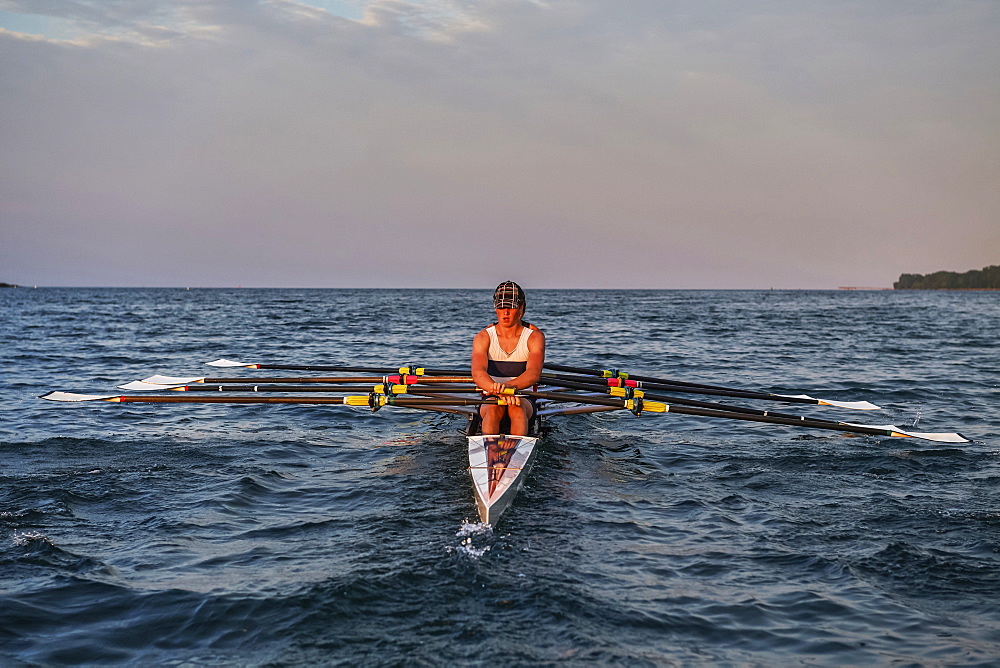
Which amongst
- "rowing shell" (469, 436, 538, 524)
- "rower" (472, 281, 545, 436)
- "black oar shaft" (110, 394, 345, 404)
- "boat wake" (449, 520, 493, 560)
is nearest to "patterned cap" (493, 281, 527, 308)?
"rower" (472, 281, 545, 436)

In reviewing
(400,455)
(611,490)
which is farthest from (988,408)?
(400,455)

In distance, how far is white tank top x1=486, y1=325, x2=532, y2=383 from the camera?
9516mm

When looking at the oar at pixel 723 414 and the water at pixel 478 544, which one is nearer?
the water at pixel 478 544

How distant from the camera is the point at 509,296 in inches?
350

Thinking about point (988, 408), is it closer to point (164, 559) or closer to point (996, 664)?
point (996, 664)

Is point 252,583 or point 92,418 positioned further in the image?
point 92,418

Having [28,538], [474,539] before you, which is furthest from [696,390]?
[28,538]

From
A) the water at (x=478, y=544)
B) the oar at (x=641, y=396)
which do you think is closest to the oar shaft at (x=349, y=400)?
the water at (x=478, y=544)

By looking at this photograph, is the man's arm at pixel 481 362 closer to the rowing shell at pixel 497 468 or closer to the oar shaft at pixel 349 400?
the oar shaft at pixel 349 400

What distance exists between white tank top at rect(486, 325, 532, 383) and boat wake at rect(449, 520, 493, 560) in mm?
3150

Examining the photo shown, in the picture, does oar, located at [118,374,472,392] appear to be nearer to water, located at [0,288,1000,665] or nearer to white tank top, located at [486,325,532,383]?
water, located at [0,288,1000,665]

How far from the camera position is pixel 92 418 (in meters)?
12.2

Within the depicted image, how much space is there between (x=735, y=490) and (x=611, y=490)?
1385 mm

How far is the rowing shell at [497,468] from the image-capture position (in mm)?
6707
